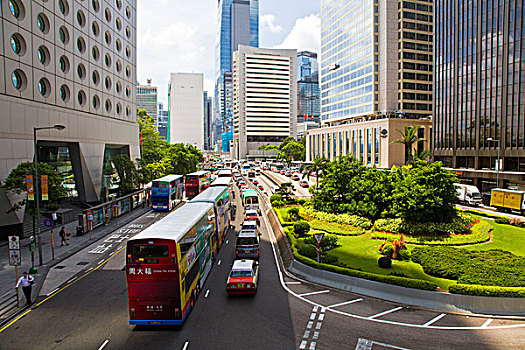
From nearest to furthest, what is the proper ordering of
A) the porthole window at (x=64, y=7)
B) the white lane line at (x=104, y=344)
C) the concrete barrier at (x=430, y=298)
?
the white lane line at (x=104, y=344) < the concrete barrier at (x=430, y=298) < the porthole window at (x=64, y=7)

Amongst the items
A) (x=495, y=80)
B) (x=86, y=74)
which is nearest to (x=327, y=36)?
(x=495, y=80)

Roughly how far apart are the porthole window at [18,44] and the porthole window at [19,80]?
5.71 ft

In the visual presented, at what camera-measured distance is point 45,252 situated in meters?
29.5

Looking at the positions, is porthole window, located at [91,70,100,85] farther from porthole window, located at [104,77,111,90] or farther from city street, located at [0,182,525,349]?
city street, located at [0,182,525,349]

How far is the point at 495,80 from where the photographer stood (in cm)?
5991

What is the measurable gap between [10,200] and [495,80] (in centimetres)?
7011

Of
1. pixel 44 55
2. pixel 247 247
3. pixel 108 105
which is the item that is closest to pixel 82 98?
pixel 108 105

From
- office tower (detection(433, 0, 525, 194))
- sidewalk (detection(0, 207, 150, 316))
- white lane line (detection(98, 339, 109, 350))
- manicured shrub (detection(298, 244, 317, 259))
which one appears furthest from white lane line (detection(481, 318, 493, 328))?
office tower (detection(433, 0, 525, 194))

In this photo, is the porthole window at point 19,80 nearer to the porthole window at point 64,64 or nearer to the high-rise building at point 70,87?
the high-rise building at point 70,87

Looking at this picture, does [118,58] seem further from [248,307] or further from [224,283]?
[248,307]

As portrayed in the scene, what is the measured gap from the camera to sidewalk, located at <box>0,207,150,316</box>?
21.9m

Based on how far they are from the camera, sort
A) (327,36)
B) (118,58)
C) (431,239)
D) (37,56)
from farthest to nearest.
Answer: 1. (327,36)
2. (118,58)
3. (37,56)
4. (431,239)

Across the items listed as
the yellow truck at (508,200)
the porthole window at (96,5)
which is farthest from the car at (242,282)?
the porthole window at (96,5)

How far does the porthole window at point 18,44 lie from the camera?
33.4m
